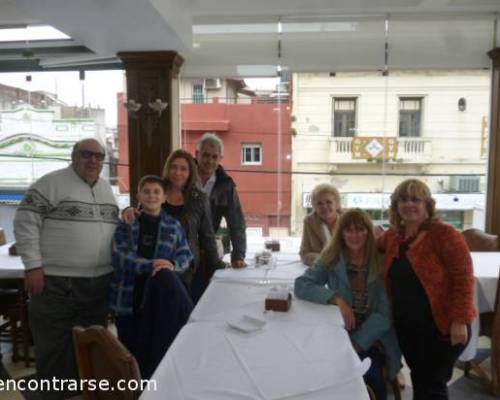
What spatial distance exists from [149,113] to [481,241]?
316cm

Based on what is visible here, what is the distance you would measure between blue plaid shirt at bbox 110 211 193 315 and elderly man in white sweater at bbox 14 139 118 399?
12 cm

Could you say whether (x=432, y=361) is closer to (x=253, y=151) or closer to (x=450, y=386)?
(x=450, y=386)

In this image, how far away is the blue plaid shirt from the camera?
206cm

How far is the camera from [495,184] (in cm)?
402

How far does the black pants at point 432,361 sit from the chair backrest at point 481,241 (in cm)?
208

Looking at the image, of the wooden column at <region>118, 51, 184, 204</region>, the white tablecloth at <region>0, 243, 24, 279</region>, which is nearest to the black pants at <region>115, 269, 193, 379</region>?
the white tablecloth at <region>0, 243, 24, 279</region>

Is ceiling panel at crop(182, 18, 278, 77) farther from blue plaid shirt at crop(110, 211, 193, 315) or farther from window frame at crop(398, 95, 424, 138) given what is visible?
blue plaid shirt at crop(110, 211, 193, 315)

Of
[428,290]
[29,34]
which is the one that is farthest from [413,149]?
[29,34]

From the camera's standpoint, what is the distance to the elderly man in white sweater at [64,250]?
2084 millimetres

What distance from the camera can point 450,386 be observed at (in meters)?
2.62

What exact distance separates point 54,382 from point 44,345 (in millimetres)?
239

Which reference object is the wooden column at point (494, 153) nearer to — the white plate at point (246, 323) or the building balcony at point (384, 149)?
the building balcony at point (384, 149)

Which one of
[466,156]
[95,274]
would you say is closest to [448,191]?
[466,156]

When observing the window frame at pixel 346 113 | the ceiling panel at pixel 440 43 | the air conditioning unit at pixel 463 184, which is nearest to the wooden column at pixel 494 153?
the ceiling panel at pixel 440 43
